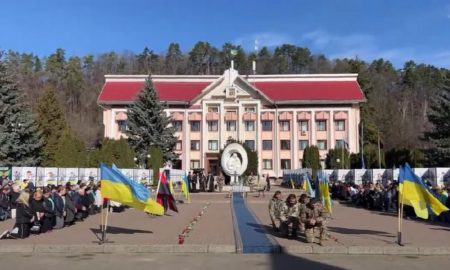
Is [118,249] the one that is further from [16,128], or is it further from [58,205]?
[16,128]

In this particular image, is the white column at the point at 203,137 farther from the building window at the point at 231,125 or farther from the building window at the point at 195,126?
the building window at the point at 231,125

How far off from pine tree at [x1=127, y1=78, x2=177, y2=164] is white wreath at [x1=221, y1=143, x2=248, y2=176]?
13.9 meters

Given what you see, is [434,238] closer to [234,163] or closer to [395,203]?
[395,203]

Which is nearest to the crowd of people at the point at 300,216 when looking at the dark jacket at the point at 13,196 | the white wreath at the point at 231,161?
the dark jacket at the point at 13,196

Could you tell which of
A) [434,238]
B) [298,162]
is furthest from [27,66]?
[434,238]

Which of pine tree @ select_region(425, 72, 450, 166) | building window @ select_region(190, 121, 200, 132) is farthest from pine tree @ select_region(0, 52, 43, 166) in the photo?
building window @ select_region(190, 121, 200, 132)

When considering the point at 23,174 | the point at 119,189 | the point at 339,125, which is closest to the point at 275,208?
the point at 119,189

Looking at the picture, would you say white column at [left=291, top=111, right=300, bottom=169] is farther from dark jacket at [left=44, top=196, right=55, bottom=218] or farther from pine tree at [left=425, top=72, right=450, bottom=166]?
dark jacket at [left=44, top=196, right=55, bottom=218]

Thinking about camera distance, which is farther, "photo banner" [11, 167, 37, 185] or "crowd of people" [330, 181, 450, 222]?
"photo banner" [11, 167, 37, 185]

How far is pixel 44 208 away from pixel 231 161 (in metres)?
37.5

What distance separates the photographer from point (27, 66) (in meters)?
134

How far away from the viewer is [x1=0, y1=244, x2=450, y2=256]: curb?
1316 cm

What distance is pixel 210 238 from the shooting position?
15289 millimetres

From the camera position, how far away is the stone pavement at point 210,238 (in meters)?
13.3
